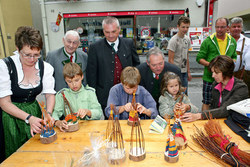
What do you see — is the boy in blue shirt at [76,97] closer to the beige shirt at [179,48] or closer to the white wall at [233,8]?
the beige shirt at [179,48]

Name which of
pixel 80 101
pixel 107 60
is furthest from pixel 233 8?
pixel 80 101

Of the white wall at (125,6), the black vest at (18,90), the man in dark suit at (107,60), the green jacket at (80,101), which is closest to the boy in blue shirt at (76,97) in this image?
the green jacket at (80,101)

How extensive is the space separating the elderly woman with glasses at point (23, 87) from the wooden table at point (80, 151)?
0.21 meters

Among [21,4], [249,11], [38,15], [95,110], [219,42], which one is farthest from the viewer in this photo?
[38,15]

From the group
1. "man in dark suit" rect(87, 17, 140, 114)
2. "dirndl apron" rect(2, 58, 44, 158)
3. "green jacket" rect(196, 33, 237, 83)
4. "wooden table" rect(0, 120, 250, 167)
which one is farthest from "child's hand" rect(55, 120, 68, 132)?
"green jacket" rect(196, 33, 237, 83)

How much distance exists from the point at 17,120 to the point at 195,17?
20.5ft

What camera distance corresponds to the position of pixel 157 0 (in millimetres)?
5957

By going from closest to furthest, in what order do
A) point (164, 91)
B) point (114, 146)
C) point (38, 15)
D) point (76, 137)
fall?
point (114, 146) < point (76, 137) < point (164, 91) < point (38, 15)

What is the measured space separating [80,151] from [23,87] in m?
0.93

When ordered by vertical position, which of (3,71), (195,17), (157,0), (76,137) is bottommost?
(76,137)

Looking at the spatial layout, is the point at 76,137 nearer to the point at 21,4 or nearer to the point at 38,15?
the point at 21,4

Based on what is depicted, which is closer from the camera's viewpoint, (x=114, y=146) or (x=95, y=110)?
(x=114, y=146)

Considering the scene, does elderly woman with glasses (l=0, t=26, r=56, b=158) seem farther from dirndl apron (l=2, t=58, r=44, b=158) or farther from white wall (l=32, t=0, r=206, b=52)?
white wall (l=32, t=0, r=206, b=52)

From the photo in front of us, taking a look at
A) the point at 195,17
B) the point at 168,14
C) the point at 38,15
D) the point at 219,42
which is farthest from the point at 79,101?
the point at 38,15
